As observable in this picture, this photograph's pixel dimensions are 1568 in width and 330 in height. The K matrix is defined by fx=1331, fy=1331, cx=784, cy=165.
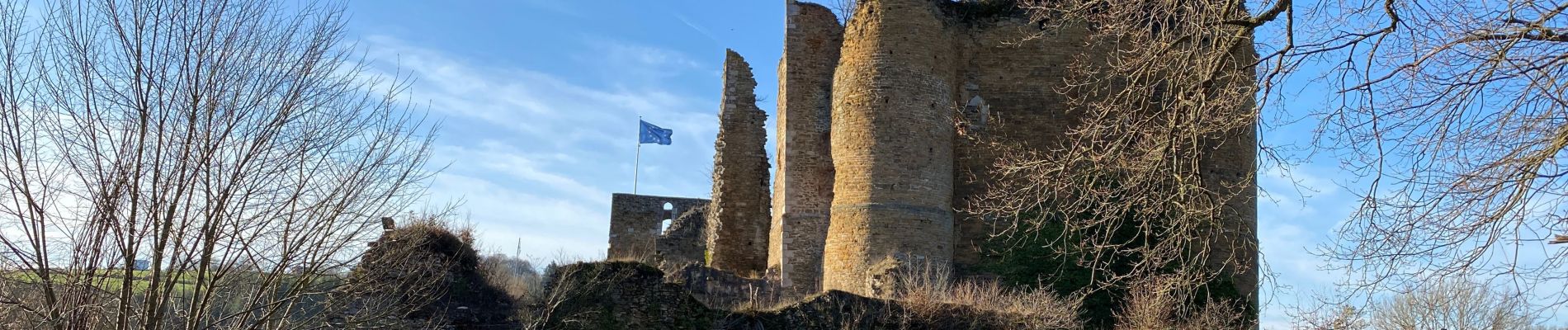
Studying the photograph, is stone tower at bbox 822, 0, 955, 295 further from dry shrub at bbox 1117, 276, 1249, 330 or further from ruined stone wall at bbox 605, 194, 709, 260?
ruined stone wall at bbox 605, 194, 709, 260

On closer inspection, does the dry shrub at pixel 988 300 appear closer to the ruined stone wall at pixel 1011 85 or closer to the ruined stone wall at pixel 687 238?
the ruined stone wall at pixel 1011 85

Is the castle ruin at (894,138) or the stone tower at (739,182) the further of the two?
the stone tower at (739,182)

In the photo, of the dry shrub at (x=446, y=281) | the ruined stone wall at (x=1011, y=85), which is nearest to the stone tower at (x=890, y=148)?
the ruined stone wall at (x=1011, y=85)

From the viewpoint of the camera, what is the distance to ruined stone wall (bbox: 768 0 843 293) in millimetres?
21156

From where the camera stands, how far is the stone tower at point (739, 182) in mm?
24031

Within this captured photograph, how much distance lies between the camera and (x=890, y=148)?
784 inches

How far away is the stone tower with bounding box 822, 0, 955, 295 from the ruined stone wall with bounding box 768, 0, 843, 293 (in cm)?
63

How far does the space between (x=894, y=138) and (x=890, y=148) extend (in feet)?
0.53

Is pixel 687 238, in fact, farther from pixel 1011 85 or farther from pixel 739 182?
pixel 1011 85

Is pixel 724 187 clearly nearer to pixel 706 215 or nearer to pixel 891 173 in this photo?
pixel 706 215

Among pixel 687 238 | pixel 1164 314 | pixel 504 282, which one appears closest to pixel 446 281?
pixel 504 282

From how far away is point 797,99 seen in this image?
2219 centimetres

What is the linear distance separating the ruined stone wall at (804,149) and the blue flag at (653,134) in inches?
313

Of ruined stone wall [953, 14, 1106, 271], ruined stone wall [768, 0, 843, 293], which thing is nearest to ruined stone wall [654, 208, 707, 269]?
ruined stone wall [768, 0, 843, 293]
